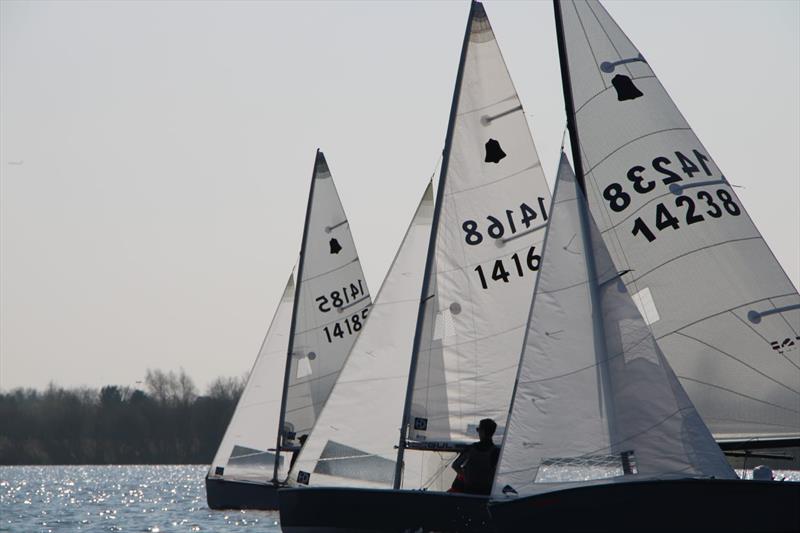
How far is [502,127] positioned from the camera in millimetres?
20406

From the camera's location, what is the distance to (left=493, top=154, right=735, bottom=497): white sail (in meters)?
15.4

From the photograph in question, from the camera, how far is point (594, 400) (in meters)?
15.7

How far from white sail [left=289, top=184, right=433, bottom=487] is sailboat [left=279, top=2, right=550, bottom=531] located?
3 cm

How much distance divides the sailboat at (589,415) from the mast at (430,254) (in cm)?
387

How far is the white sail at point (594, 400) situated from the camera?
15398 mm

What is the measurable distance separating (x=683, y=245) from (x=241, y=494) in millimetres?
14560

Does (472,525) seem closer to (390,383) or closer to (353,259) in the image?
(390,383)

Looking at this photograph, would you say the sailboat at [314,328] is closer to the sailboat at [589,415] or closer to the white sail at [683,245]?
the white sail at [683,245]

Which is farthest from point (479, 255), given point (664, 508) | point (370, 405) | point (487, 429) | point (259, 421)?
point (259, 421)

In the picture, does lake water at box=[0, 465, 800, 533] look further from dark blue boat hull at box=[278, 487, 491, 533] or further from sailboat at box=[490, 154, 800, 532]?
sailboat at box=[490, 154, 800, 532]

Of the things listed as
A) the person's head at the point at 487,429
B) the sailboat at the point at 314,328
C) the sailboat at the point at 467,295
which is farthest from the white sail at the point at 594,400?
the sailboat at the point at 314,328

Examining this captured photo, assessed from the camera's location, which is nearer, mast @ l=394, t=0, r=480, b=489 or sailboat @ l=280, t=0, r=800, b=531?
sailboat @ l=280, t=0, r=800, b=531

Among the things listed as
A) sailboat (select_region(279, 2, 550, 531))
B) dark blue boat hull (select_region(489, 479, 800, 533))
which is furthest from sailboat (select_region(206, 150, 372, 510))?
dark blue boat hull (select_region(489, 479, 800, 533))

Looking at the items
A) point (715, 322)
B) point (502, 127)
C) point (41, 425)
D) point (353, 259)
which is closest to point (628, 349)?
point (715, 322)
